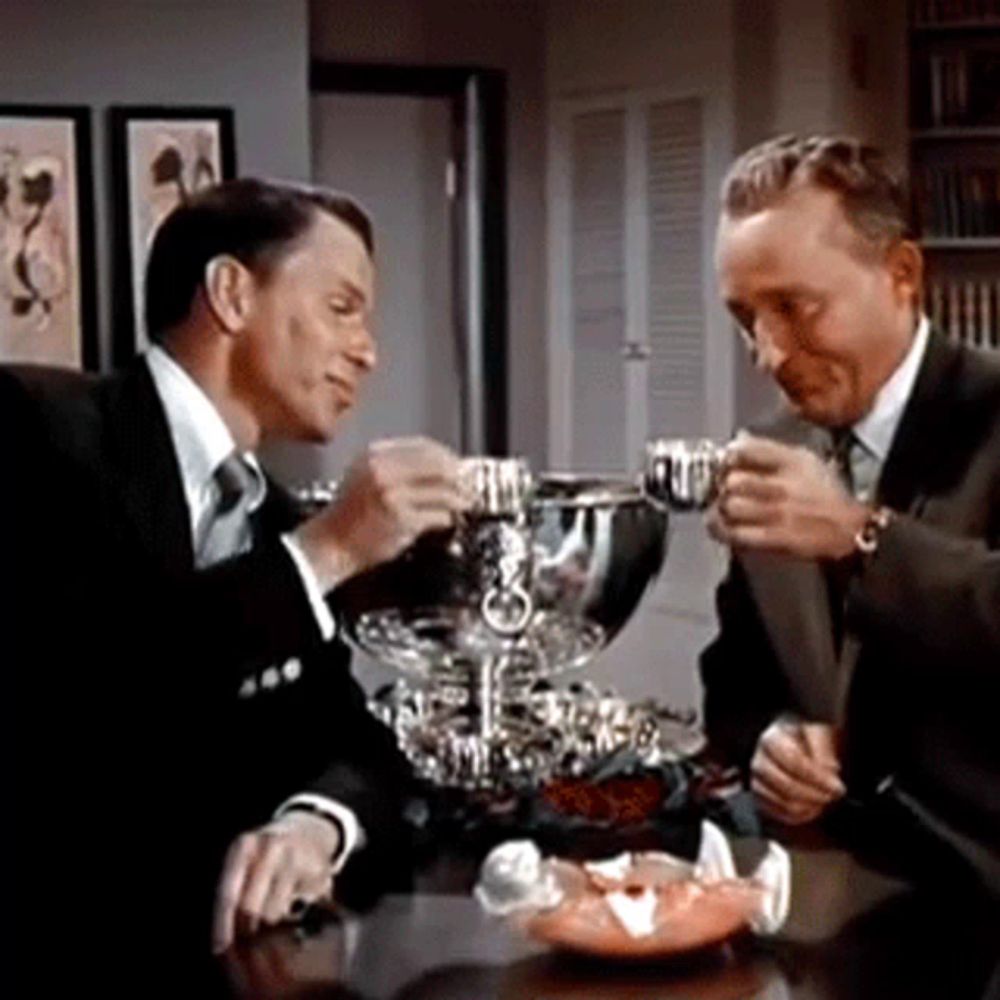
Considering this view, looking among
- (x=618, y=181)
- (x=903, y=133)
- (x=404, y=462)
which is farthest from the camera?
(x=618, y=181)

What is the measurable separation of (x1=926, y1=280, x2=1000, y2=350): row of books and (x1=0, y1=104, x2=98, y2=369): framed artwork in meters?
2.56

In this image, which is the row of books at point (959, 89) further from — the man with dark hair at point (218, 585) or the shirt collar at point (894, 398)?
the man with dark hair at point (218, 585)

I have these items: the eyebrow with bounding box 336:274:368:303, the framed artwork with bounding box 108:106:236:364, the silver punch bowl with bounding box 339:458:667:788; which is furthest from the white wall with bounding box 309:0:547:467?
the eyebrow with bounding box 336:274:368:303

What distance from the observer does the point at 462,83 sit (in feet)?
23.5

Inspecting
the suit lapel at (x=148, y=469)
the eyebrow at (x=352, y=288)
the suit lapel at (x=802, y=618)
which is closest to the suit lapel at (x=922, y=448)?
the suit lapel at (x=802, y=618)

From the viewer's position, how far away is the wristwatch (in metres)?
1.65

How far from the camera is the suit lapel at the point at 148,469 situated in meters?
1.60

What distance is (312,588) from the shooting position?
62.5 inches

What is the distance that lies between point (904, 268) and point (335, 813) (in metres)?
0.65

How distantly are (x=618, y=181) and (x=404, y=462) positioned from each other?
18.1 ft

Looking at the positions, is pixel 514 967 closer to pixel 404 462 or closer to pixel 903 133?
pixel 404 462

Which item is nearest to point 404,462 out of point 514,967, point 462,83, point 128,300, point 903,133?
point 514,967

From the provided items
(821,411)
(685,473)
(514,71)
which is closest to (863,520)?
(685,473)

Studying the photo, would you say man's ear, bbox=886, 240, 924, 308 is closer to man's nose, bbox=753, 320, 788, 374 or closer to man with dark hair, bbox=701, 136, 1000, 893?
man with dark hair, bbox=701, 136, 1000, 893
